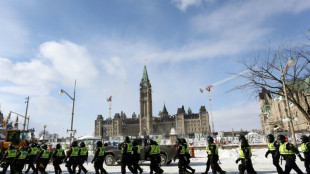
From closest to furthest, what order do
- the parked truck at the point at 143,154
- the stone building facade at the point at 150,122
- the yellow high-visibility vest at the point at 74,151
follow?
1. the yellow high-visibility vest at the point at 74,151
2. the parked truck at the point at 143,154
3. the stone building facade at the point at 150,122

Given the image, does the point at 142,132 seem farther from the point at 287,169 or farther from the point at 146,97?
the point at 287,169

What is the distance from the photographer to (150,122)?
16288 centimetres

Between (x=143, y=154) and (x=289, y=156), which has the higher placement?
(x=289, y=156)

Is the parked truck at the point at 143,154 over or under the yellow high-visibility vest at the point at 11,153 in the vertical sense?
under

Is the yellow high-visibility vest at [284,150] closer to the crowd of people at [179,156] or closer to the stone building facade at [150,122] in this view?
the crowd of people at [179,156]

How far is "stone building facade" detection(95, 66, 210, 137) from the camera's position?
164 meters

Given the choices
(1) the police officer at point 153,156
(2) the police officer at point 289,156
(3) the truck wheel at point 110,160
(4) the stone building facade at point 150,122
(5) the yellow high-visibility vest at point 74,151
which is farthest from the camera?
(4) the stone building facade at point 150,122

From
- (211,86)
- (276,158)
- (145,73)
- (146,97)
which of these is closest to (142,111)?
(146,97)

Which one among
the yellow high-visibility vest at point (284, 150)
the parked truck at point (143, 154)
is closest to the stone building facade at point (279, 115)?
the parked truck at point (143, 154)

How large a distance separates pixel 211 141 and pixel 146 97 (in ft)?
542

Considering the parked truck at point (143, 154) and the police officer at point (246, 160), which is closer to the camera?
the police officer at point (246, 160)

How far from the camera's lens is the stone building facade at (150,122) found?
537 ft

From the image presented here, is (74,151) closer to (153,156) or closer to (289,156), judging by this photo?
(153,156)

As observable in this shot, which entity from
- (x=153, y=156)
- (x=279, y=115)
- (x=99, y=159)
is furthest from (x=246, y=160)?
(x=279, y=115)
